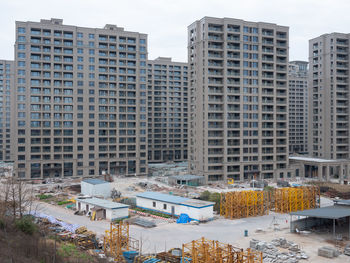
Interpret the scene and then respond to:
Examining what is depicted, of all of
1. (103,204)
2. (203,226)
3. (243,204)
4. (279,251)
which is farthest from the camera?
(243,204)

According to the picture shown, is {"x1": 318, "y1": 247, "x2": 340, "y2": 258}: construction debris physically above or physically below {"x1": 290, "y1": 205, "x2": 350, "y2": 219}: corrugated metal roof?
below

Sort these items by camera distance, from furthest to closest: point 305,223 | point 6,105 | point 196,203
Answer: point 6,105, point 196,203, point 305,223

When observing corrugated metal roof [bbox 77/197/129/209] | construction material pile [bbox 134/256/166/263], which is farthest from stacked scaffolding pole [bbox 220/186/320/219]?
construction material pile [bbox 134/256/166/263]

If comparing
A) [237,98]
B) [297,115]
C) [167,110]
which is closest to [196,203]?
[237,98]

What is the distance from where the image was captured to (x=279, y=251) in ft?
110

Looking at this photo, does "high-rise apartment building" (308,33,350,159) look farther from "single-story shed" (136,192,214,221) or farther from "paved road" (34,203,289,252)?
"single-story shed" (136,192,214,221)

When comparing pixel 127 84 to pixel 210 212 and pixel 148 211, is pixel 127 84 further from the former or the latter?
pixel 210 212

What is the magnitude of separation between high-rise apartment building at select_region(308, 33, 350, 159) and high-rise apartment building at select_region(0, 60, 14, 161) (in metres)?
117

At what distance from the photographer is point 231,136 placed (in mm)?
86125

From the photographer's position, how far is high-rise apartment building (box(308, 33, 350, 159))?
98.5 metres

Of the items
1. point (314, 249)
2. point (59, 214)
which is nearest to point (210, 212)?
point (314, 249)

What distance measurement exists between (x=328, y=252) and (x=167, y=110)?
108957 mm

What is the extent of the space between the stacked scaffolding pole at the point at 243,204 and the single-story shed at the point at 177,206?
9.06ft

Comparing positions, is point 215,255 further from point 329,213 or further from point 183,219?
point 329,213
